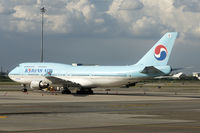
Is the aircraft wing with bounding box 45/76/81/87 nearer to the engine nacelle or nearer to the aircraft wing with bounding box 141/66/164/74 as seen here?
the engine nacelle

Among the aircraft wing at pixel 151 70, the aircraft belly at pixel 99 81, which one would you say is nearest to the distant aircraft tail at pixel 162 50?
the aircraft wing at pixel 151 70

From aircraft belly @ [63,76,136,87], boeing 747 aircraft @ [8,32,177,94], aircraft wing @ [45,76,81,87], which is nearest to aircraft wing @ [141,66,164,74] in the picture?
boeing 747 aircraft @ [8,32,177,94]

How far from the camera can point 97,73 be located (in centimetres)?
6575

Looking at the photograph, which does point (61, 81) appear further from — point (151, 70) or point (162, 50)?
point (162, 50)

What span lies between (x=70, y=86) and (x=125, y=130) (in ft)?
153

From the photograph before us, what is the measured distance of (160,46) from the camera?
6041cm

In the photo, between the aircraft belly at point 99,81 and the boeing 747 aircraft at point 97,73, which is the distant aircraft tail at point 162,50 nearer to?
the boeing 747 aircraft at point 97,73

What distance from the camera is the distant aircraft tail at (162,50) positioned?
60.1 meters

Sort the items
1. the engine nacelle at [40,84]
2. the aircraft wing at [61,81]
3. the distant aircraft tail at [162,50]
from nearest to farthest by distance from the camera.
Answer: the distant aircraft tail at [162,50]
the aircraft wing at [61,81]
the engine nacelle at [40,84]

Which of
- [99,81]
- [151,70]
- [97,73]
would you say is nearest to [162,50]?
[151,70]

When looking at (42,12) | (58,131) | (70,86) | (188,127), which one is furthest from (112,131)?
(42,12)

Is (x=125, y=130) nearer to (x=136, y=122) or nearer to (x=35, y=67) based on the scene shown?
(x=136, y=122)

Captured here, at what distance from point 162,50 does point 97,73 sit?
10.7 meters

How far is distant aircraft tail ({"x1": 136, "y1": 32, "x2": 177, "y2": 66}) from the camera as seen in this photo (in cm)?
6012
